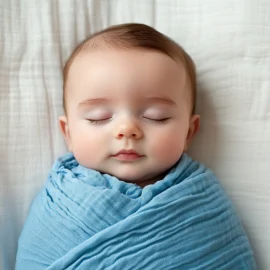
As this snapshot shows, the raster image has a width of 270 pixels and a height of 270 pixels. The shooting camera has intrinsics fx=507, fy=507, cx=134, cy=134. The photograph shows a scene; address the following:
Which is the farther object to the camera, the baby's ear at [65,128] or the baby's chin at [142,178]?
the baby's ear at [65,128]

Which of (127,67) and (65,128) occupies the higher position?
(127,67)

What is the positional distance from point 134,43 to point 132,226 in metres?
0.38

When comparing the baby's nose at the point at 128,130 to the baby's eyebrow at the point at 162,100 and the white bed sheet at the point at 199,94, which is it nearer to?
the baby's eyebrow at the point at 162,100

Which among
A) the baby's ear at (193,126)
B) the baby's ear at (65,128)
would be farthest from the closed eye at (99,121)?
the baby's ear at (193,126)

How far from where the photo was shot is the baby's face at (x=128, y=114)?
39.8 inches

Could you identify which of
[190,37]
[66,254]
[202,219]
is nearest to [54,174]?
[66,254]

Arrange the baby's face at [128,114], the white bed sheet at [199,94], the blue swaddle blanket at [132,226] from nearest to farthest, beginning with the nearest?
the blue swaddle blanket at [132,226] → the baby's face at [128,114] → the white bed sheet at [199,94]

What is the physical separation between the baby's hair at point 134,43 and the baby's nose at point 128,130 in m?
0.17

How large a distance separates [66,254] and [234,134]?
0.48 metres

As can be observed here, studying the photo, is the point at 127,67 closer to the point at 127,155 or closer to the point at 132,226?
the point at 127,155

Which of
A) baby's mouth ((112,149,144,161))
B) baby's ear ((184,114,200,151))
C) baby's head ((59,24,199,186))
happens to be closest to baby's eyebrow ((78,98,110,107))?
baby's head ((59,24,199,186))

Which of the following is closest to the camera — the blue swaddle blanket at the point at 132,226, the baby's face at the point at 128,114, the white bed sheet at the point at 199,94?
the blue swaddle blanket at the point at 132,226

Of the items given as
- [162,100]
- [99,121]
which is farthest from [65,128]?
[162,100]

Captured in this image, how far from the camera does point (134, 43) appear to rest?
105 centimetres
